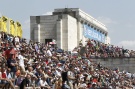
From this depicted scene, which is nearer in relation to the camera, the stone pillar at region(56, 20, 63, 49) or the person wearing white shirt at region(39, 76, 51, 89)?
the person wearing white shirt at region(39, 76, 51, 89)

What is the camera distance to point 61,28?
56.7 meters

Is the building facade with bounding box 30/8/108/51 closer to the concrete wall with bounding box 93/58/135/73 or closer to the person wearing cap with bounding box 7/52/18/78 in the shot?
the concrete wall with bounding box 93/58/135/73

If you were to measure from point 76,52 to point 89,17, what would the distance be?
14159mm

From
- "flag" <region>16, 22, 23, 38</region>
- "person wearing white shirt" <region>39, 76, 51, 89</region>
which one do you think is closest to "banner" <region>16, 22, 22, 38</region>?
"flag" <region>16, 22, 23, 38</region>

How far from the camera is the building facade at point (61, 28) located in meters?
56.7

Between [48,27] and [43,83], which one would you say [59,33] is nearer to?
[48,27]

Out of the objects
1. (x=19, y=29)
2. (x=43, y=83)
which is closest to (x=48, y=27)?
(x=19, y=29)

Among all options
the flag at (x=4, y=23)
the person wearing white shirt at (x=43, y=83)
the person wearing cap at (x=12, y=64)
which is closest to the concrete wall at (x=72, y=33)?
the flag at (x=4, y=23)

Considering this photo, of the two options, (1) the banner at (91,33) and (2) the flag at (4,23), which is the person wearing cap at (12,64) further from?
(1) the banner at (91,33)

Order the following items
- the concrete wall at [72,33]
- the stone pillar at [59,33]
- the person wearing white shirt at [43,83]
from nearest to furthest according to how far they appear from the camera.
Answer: the person wearing white shirt at [43,83]
the stone pillar at [59,33]
the concrete wall at [72,33]

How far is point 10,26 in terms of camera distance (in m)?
42.1

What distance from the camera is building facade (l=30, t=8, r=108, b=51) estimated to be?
56.7 metres

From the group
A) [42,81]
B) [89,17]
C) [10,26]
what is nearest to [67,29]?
[89,17]

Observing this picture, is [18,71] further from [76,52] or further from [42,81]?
[76,52]
